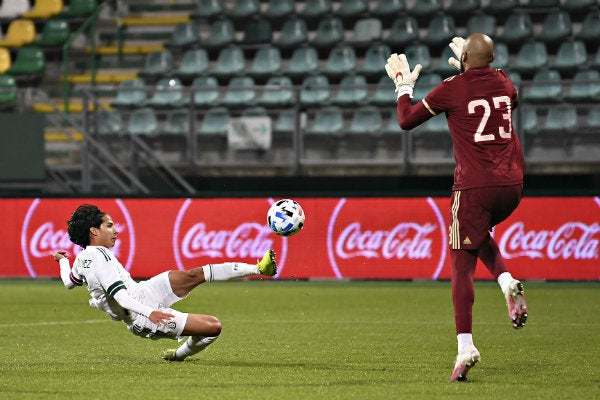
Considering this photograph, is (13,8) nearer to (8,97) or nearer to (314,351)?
(8,97)

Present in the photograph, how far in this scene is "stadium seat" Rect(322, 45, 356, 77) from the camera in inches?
846

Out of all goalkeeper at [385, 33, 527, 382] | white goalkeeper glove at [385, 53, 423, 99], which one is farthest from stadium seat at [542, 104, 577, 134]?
white goalkeeper glove at [385, 53, 423, 99]

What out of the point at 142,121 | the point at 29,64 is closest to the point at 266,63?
the point at 142,121

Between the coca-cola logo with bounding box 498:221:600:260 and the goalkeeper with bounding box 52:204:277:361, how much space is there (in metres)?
10.00

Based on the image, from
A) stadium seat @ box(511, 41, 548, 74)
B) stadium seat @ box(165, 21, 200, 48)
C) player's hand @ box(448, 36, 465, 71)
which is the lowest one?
→ stadium seat @ box(511, 41, 548, 74)

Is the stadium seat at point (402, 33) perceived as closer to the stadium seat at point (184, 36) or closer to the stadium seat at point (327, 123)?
the stadium seat at point (327, 123)

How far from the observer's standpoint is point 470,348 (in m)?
6.96

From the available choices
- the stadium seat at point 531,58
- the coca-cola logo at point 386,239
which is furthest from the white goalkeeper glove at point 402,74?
the stadium seat at point 531,58

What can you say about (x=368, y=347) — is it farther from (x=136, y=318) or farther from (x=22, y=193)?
(x=22, y=193)

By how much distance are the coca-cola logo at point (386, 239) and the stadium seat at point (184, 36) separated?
643 cm

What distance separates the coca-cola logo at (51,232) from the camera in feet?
61.6

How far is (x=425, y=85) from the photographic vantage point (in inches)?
727

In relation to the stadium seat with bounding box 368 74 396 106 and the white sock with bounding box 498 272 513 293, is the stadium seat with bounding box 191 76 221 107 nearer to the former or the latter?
the stadium seat with bounding box 368 74 396 106

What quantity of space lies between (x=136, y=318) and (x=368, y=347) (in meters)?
2.17
